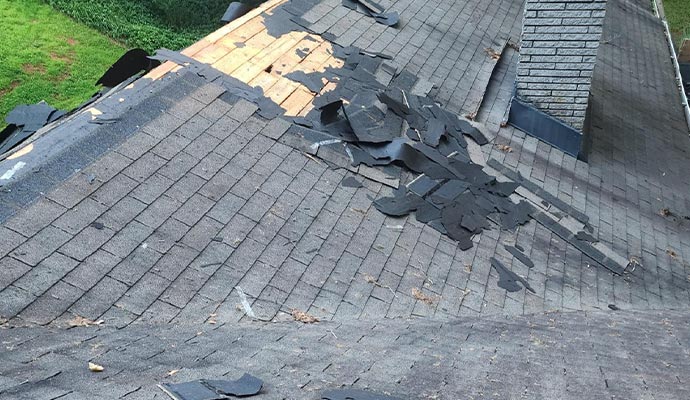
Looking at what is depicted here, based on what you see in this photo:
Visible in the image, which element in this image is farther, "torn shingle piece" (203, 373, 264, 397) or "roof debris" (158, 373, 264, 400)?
"torn shingle piece" (203, 373, 264, 397)

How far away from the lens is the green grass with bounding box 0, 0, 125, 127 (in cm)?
1634

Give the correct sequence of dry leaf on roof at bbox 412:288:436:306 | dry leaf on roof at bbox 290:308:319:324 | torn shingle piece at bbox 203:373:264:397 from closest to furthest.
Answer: torn shingle piece at bbox 203:373:264:397 → dry leaf on roof at bbox 290:308:319:324 → dry leaf on roof at bbox 412:288:436:306

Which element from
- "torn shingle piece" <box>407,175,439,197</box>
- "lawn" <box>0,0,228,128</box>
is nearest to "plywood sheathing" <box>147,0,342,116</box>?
"torn shingle piece" <box>407,175,439,197</box>

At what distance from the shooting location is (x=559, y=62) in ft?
29.3

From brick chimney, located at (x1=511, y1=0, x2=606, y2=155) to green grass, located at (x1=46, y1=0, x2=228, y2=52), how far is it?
12001mm

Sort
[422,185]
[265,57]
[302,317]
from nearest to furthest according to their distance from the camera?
[302,317], [422,185], [265,57]

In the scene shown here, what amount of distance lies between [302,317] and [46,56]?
15.3 metres

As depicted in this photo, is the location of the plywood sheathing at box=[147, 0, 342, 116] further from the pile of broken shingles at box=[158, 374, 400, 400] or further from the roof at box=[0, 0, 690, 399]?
the pile of broken shingles at box=[158, 374, 400, 400]

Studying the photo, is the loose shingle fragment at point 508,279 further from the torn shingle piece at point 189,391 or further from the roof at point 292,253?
the torn shingle piece at point 189,391

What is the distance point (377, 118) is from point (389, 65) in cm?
161

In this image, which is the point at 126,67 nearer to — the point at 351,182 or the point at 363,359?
the point at 351,182

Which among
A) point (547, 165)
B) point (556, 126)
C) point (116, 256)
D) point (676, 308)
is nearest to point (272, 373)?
point (116, 256)

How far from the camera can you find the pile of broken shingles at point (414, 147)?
708 cm

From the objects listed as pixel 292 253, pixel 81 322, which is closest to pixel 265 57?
pixel 292 253
